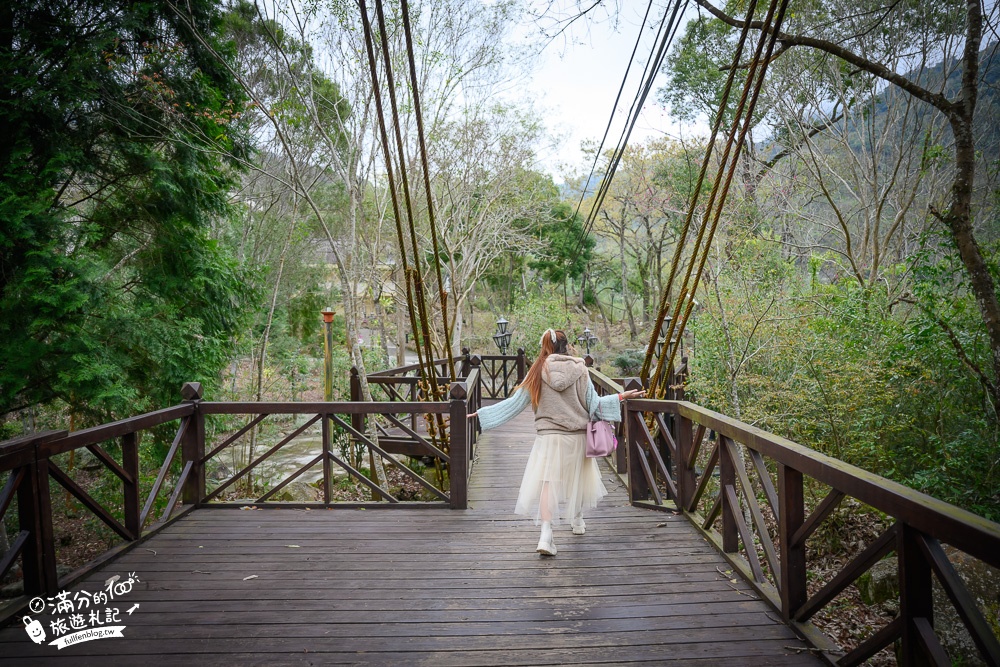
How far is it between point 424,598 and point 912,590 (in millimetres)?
2266

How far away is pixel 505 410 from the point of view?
13.9ft

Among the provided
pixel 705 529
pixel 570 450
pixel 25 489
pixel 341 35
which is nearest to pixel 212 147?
pixel 341 35

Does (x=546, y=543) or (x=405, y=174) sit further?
(x=405, y=174)

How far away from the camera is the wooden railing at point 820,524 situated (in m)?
1.75

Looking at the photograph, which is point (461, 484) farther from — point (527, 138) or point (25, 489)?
point (527, 138)

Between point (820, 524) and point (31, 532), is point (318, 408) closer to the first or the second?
point (31, 532)

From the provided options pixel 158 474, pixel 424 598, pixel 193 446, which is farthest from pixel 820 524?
pixel 158 474

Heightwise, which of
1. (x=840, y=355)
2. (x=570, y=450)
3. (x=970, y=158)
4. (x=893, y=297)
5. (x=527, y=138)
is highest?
(x=527, y=138)

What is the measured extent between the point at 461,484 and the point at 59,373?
15.6ft

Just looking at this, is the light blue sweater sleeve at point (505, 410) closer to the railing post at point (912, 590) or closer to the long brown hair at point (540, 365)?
the long brown hair at point (540, 365)

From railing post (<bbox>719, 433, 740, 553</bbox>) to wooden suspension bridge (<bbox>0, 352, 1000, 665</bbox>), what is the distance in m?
0.01

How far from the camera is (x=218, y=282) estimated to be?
781 centimetres

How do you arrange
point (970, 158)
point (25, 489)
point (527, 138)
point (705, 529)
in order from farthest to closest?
point (527, 138)
point (970, 158)
point (705, 529)
point (25, 489)

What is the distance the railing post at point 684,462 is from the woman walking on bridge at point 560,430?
55 centimetres
